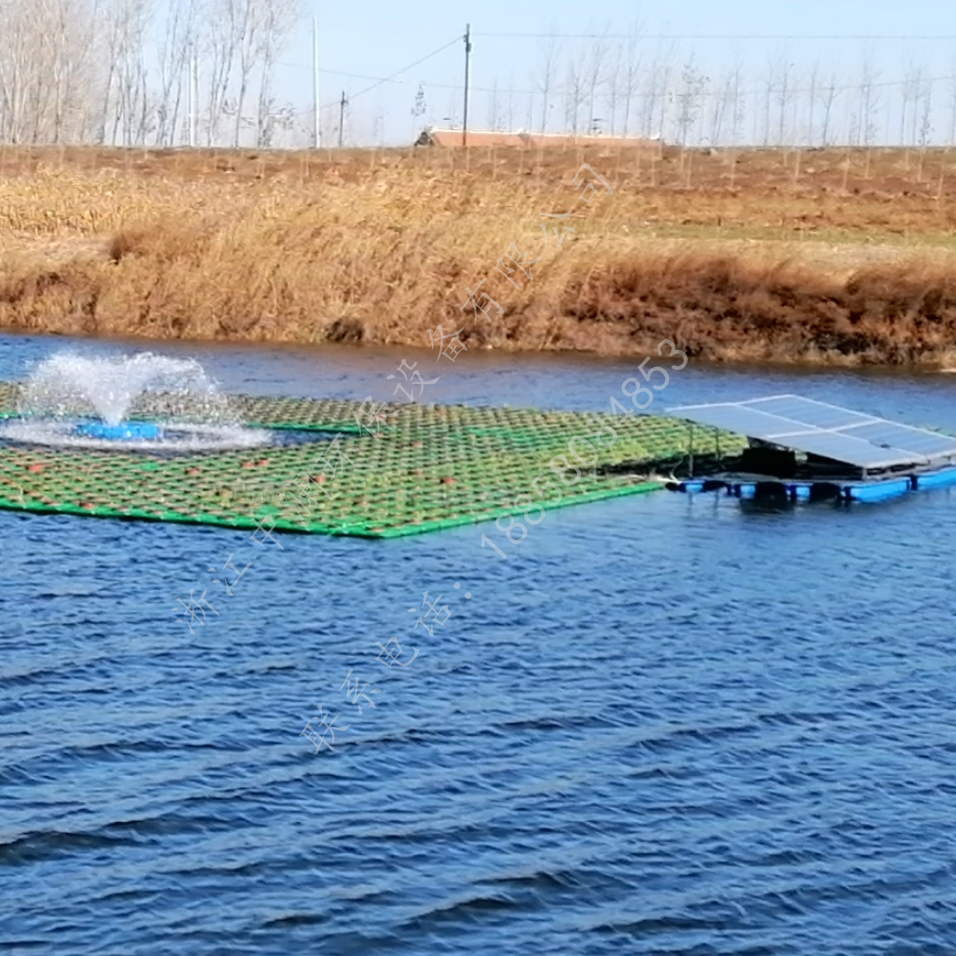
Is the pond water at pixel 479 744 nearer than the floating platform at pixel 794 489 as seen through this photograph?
Yes

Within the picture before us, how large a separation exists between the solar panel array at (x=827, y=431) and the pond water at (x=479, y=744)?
1980 mm

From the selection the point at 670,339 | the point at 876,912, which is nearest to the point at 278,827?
the point at 876,912

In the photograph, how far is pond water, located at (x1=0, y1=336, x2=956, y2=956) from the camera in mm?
7293

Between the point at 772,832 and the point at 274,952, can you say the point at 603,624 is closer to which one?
the point at 772,832

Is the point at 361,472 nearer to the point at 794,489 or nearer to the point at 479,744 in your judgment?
the point at 794,489

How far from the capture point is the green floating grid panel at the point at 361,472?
14453 millimetres

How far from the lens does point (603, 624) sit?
1155cm

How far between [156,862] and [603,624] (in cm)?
450

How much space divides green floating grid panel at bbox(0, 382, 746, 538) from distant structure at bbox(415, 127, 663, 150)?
127ft

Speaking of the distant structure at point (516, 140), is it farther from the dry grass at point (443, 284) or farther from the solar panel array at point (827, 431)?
the solar panel array at point (827, 431)

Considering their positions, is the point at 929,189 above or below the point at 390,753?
Result: above

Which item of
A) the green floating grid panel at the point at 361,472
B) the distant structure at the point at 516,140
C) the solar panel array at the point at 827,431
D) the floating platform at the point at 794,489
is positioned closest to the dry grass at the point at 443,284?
the green floating grid panel at the point at 361,472

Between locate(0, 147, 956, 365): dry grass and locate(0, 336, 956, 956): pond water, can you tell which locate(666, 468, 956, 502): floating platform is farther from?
locate(0, 147, 956, 365): dry grass

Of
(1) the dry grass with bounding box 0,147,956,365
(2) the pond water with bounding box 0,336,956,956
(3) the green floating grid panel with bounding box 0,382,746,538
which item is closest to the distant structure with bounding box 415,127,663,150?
(1) the dry grass with bounding box 0,147,956,365
